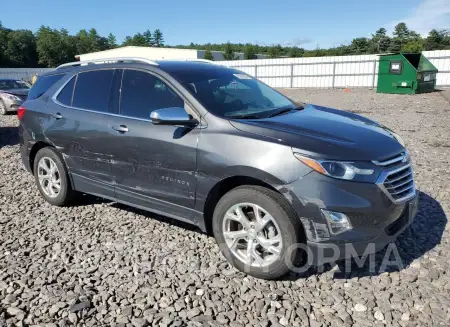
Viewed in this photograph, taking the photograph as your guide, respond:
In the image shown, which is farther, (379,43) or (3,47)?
(3,47)

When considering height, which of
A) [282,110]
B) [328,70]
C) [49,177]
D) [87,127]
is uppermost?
[282,110]

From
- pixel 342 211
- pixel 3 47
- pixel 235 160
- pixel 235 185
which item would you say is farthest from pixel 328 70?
pixel 3 47

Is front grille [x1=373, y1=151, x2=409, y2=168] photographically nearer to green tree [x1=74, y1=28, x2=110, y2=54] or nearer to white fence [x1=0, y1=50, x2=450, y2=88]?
white fence [x1=0, y1=50, x2=450, y2=88]

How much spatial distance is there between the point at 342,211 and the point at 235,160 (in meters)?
0.93

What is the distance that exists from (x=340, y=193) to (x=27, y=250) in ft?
10.3

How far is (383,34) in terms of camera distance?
82.5 meters

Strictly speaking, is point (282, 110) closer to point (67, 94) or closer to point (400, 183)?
point (400, 183)

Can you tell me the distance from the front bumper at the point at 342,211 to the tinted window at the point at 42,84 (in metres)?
3.66

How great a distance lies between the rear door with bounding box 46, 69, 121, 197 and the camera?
4.27m

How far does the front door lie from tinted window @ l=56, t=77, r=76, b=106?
3.12 ft

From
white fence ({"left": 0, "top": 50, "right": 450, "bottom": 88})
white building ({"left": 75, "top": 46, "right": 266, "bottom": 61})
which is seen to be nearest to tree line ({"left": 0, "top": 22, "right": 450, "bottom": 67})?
white building ({"left": 75, "top": 46, "right": 266, "bottom": 61})

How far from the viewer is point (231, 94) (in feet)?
13.1

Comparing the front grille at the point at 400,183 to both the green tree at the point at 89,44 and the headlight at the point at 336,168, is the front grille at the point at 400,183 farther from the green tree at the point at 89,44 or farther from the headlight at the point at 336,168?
the green tree at the point at 89,44

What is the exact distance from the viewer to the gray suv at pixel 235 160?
298 centimetres
